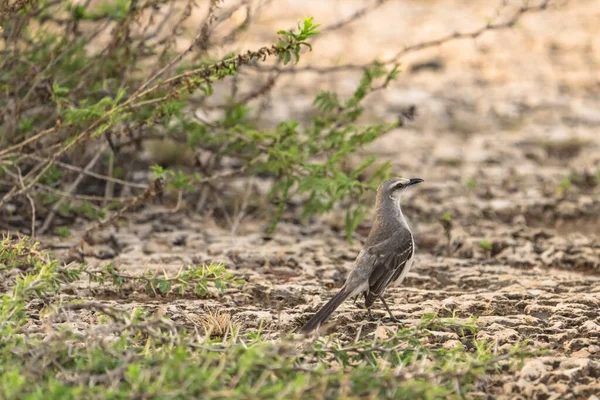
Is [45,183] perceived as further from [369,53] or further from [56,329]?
[369,53]

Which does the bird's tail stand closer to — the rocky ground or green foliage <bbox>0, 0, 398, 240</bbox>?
the rocky ground

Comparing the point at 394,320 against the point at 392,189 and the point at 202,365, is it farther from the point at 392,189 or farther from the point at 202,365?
the point at 202,365

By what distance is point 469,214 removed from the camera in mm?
9312

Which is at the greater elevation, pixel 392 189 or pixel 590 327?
pixel 392 189

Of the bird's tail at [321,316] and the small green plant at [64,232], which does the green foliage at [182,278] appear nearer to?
the bird's tail at [321,316]

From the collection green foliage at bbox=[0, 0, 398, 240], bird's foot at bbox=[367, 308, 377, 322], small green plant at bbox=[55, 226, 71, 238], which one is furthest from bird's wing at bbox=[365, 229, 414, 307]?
small green plant at bbox=[55, 226, 71, 238]

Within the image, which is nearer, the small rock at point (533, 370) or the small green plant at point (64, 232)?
the small rock at point (533, 370)

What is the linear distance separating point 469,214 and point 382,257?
10.4 feet

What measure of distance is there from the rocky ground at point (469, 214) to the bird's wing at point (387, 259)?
0.25m

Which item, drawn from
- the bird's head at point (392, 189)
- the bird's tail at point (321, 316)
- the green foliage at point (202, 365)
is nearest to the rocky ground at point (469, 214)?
the bird's tail at point (321, 316)

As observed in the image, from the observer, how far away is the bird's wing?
618cm

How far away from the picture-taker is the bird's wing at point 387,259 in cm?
618

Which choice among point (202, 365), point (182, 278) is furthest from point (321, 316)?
point (202, 365)

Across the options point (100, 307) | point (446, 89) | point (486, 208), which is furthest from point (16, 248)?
point (446, 89)
